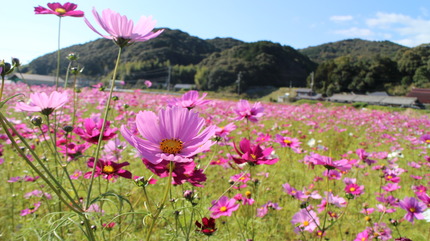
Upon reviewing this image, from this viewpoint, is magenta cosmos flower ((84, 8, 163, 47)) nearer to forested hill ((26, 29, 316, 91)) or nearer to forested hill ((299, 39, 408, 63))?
forested hill ((26, 29, 316, 91))

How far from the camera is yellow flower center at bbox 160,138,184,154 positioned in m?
0.49

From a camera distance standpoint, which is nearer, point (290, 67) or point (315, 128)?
point (315, 128)

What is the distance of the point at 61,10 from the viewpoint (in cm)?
69

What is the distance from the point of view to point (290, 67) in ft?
215

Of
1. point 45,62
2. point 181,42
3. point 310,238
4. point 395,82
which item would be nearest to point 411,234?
point 310,238

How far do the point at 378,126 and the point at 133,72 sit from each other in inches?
2549

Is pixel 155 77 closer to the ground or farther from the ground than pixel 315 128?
farther from the ground

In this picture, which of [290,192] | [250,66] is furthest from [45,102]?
A: [250,66]

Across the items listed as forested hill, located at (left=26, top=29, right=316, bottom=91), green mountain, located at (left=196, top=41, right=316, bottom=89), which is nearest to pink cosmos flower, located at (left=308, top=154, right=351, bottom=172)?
green mountain, located at (left=196, top=41, right=316, bottom=89)

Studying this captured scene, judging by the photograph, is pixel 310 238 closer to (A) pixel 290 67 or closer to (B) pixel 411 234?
(B) pixel 411 234

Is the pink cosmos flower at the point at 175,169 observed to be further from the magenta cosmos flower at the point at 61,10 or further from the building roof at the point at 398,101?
the building roof at the point at 398,101

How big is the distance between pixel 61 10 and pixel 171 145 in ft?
1.68

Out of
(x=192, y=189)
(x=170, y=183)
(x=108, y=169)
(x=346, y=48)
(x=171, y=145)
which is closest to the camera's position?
(x=170, y=183)

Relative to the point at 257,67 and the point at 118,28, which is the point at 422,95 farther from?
the point at 118,28
